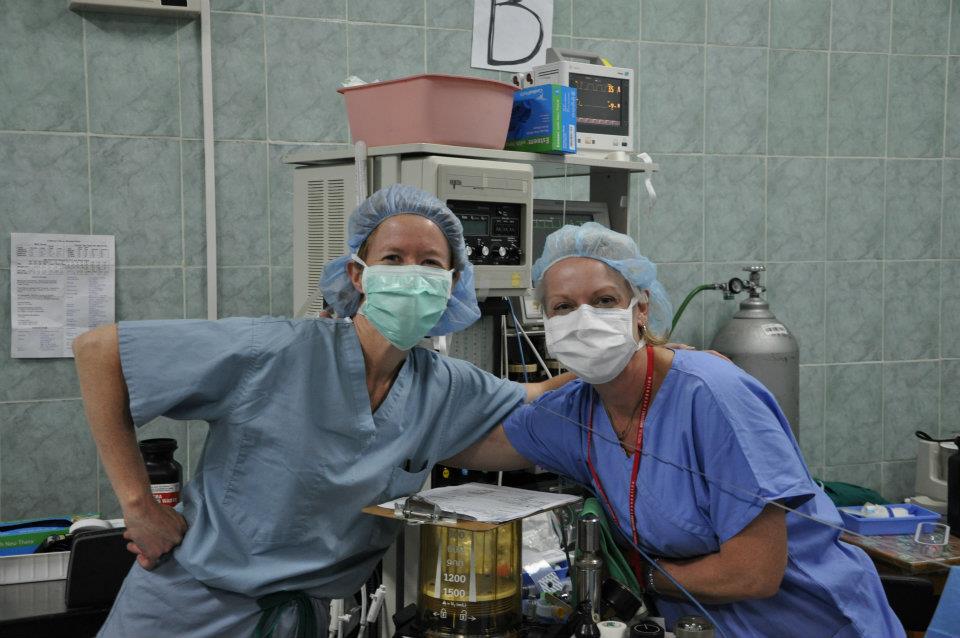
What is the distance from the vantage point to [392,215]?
1802 millimetres

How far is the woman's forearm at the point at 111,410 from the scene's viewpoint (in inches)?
63.6

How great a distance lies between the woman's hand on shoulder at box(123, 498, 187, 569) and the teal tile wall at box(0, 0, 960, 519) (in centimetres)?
135

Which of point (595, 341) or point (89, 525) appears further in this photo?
point (89, 525)

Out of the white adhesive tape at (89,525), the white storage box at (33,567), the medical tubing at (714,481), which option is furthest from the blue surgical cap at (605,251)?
the white storage box at (33,567)

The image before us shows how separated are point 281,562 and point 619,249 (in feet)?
2.74

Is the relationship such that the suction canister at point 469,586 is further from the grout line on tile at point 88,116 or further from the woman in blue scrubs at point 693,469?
the grout line on tile at point 88,116

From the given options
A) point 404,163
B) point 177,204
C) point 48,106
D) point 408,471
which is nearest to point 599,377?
point 408,471

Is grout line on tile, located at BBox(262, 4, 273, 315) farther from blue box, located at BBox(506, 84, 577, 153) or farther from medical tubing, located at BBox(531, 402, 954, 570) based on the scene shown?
medical tubing, located at BBox(531, 402, 954, 570)

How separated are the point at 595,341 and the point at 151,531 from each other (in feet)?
2.80

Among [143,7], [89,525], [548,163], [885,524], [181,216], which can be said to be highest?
[143,7]

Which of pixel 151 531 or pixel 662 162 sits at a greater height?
pixel 662 162

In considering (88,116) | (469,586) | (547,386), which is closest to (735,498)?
(469,586)

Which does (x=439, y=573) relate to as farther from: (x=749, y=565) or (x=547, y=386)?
(x=547, y=386)

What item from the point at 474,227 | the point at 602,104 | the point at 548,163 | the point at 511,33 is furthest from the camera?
the point at 511,33
